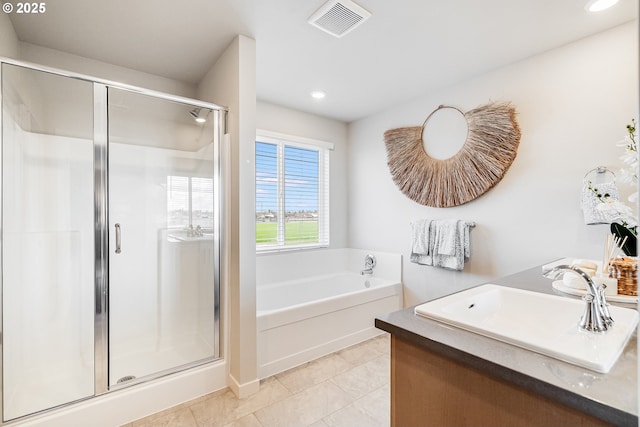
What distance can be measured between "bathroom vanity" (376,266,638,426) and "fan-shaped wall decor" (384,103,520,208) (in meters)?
1.87

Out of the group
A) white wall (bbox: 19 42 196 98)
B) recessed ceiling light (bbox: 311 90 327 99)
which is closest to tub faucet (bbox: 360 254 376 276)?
recessed ceiling light (bbox: 311 90 327 99)

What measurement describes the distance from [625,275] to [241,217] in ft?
6.74

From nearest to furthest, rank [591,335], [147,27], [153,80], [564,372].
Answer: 1. [564,372]
2. [591,335]
3. [147,27]
4. [153,80]

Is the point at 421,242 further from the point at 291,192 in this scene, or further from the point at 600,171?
the point at 291,192

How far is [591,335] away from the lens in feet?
2.81

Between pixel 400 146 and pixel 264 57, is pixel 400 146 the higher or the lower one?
the lower one

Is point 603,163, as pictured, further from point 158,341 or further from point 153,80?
point 153,80

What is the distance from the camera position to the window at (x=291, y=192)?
10.7 feet

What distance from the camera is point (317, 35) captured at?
2004 mm

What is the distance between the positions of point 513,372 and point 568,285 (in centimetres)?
98

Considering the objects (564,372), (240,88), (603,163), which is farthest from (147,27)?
(603,163)

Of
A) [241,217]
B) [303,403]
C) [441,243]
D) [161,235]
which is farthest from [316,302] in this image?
[161,235]

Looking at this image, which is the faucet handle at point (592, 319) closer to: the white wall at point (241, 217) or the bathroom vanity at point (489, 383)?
the bathroom vanity at point (489, 383)

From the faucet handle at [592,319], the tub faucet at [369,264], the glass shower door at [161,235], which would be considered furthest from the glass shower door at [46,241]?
the tub faucet at [369,264]
